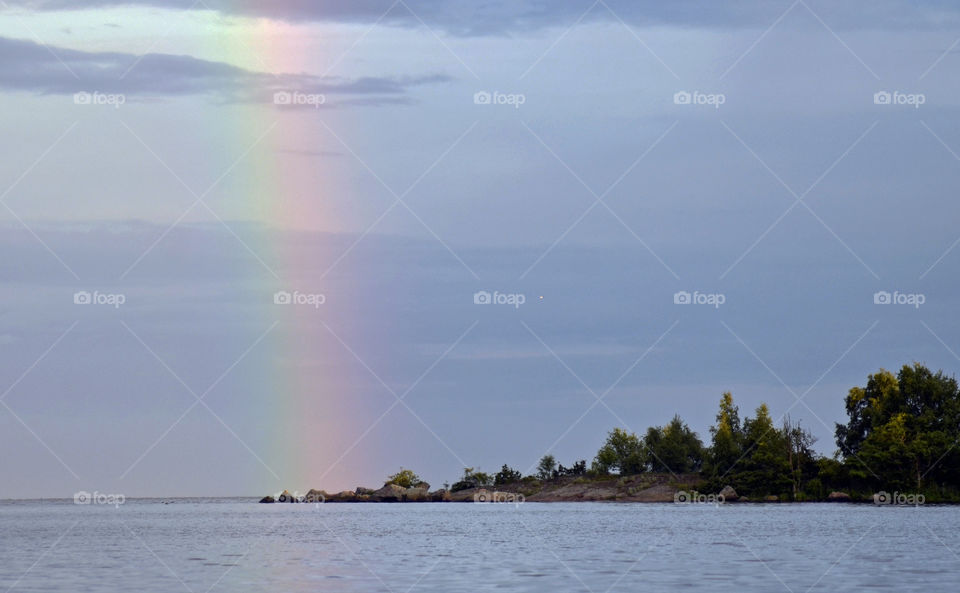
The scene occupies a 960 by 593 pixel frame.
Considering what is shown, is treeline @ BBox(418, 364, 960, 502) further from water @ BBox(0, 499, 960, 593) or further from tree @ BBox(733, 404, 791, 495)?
water @ BBox(0, 499, 960, 593)

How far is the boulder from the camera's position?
130 meters

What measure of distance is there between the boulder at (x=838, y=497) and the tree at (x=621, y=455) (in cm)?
5118

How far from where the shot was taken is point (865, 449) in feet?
405

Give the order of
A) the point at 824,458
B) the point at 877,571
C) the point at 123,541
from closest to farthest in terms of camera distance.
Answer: the point at 877,571 → the point at 123,541 → the point at 824,458

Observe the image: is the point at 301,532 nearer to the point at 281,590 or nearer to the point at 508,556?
the point at 508,556

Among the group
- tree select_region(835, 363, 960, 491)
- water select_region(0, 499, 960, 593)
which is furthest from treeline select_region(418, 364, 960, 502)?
water select_region(0, 499, 960, 593)

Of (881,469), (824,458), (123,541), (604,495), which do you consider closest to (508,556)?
(123,541)

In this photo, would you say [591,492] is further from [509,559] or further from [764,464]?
[509,559]

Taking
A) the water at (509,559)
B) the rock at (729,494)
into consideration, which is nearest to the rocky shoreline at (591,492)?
the rock at (729,494)

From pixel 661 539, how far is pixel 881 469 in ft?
227

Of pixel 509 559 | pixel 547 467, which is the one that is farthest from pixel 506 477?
pixel 509 559

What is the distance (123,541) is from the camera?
65000mm

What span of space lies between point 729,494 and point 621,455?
43501 millimetres

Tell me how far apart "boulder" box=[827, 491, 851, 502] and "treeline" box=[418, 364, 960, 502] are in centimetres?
67
